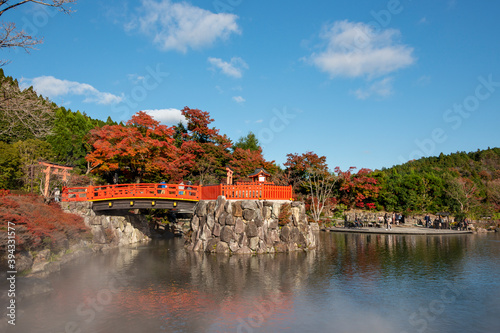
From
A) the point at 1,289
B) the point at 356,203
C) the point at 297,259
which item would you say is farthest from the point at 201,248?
the point at 356,203

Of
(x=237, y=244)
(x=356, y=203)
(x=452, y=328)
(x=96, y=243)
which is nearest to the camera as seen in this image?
(x=452, y=328)

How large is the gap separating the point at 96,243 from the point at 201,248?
348 inches

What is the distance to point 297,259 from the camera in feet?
69.5

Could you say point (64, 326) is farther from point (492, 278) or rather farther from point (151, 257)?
point (492, 278)

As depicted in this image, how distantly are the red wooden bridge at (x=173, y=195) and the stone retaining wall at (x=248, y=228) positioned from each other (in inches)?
24.0

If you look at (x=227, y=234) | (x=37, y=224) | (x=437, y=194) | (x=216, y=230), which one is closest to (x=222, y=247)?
(x=227, y=234)

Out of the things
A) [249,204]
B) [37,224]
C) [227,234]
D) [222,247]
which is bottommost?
[222,247]

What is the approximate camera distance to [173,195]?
86.0 feet

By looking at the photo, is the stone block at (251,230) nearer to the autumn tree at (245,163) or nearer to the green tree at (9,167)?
the autumn tree at (245,163)

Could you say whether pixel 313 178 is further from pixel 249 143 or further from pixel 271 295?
pixel 271 295

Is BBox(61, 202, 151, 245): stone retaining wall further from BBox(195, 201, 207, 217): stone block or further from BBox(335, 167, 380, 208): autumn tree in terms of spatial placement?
BBox(335, 167, 380, 208): autumn tree
